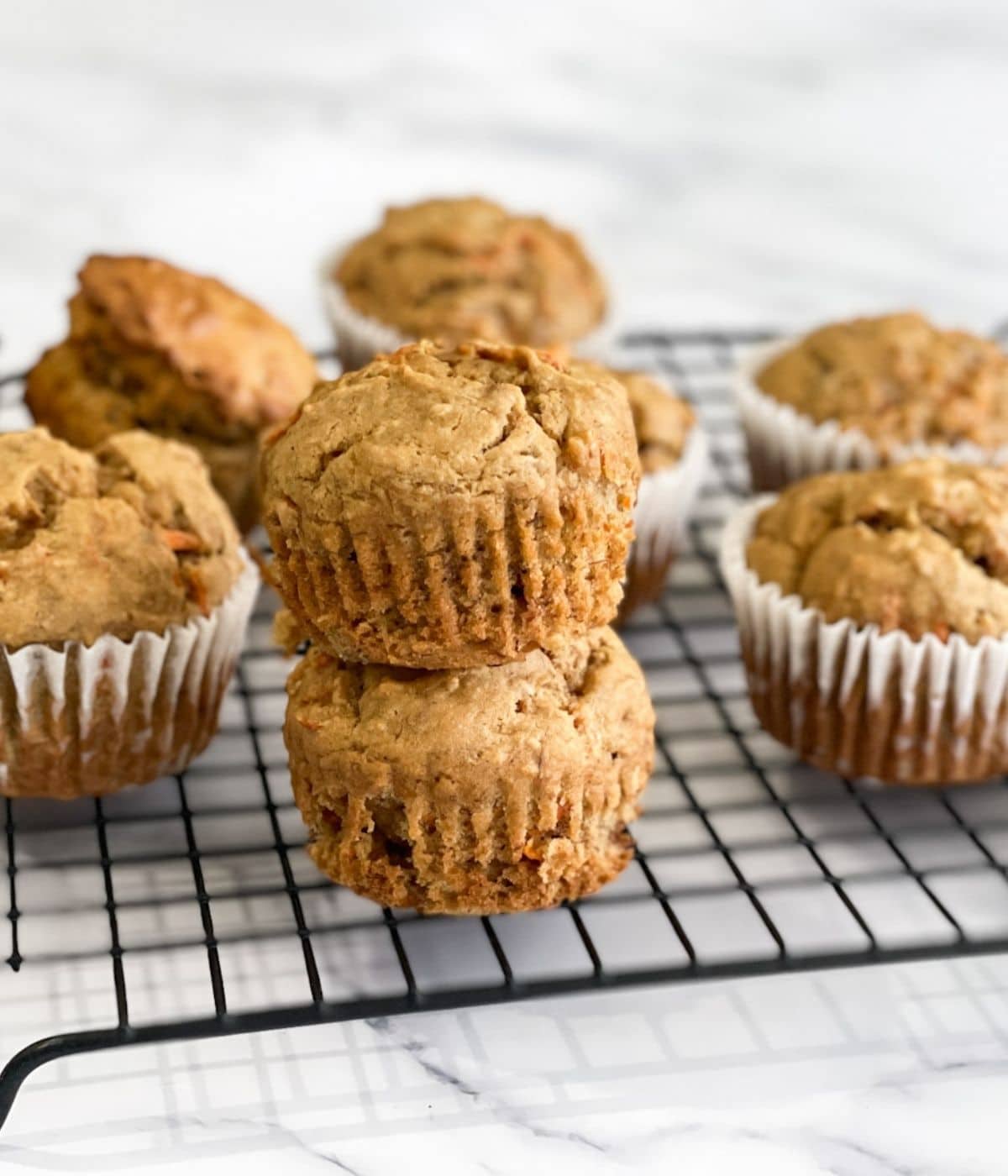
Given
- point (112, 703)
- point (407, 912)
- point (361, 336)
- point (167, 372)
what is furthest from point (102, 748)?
point (361, 336)

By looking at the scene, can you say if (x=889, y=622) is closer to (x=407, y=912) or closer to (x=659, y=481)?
(x=659, y=481)

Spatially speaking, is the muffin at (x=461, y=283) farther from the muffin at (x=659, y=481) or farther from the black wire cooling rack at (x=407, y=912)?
the black wire cooling rack at (x=407, y=912)

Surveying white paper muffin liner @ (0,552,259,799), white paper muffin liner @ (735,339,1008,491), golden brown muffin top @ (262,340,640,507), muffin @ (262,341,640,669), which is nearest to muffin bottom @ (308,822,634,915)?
muffin @ (262,341,640,669)

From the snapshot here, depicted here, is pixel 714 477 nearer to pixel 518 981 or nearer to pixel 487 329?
pixel 487 329

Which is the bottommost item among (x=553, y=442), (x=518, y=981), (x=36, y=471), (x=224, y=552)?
(x=518, y=981)

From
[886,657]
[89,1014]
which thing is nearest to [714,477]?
[886,657]
